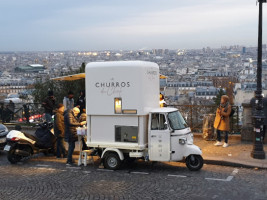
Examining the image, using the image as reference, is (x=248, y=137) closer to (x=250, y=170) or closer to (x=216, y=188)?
(x=250, y=170)

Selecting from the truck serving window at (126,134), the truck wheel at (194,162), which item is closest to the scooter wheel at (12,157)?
the truck serving window at (126,134)

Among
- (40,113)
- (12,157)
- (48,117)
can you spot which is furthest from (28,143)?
(40,113)

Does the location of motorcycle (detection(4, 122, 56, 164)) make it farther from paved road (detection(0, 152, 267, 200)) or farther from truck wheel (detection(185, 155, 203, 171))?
truck wheel (detection(185, 155, 203, 171))

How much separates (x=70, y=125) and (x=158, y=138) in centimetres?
255

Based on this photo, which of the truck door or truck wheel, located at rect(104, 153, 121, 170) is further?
truck wheel, located at rect(104, 153, 121, 170)

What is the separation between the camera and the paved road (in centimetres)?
810

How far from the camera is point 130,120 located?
998 cm

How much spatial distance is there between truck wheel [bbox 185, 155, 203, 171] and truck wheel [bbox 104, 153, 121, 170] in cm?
173

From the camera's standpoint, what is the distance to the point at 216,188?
841cm

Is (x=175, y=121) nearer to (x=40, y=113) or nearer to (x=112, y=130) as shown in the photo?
(x=112, y=130)

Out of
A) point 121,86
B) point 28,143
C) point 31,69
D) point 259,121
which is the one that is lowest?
point 28,143

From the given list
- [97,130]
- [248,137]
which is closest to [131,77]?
[97,130]

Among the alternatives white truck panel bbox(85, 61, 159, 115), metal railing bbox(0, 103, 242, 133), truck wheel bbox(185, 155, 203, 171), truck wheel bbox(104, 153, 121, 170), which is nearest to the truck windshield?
white truck panel bbox(85, 61, 159, 115)

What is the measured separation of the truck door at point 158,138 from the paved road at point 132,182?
1.45ft
